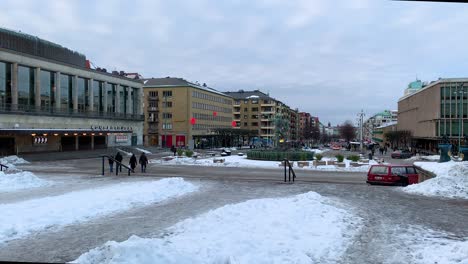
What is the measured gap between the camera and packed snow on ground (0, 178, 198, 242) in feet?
35.9

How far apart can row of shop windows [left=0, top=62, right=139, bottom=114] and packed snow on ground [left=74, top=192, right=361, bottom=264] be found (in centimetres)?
5148

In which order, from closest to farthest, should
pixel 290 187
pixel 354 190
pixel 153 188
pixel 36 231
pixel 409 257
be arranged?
pixel 409 257
pixel 36 231
pixel 153 188
pixel 354 190
pixel 290 187

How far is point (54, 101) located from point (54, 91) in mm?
1515

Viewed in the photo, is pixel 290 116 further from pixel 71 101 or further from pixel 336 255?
pixel 336 255

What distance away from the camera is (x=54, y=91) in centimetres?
6303

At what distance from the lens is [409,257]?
8.23 metres

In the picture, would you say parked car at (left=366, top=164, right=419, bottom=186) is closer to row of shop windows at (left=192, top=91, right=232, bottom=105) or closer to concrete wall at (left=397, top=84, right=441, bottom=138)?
concrete wall at (left=397, top=84, right=441, bottom=138)

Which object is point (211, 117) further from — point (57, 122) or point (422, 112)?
point (57, 122)

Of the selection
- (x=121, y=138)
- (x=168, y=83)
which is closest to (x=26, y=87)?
(x=121, y=138)

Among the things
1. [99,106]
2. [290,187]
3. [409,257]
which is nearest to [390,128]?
[99,106]

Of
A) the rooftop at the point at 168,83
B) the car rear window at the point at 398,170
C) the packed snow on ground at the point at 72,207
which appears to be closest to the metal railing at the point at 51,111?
the rooftop at the point at 168,83

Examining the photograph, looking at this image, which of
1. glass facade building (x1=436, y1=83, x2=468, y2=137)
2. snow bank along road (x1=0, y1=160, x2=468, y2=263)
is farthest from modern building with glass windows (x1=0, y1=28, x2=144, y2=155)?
glass facade building (x1=436, y1=83, x2=468, y2=137)

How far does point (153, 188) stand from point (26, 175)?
26.0 feet

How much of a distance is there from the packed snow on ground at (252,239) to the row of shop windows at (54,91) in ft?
169
